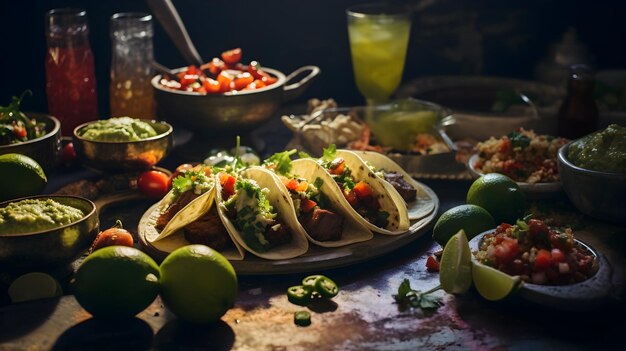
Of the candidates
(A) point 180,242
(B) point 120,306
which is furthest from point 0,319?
(A) point 180,242

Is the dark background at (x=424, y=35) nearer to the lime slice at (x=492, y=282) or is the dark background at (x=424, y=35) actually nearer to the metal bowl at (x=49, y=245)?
the metal bowl at (x=49, y=245)

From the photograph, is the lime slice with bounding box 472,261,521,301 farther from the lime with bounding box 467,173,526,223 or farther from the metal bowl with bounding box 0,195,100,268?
the metal bowl with bounding box 0,195,100,268

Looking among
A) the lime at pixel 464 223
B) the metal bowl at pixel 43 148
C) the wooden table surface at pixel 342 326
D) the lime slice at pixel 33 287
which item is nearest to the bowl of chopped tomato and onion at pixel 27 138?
the metal bowl at pixel 43 148

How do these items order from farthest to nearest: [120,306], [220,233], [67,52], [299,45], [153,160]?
[299,45]
[67,52]
[153,160]
[220,233]
[120,306]

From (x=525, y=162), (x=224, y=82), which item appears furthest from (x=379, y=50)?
(x=525, y=162)

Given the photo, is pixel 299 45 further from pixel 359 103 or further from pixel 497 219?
pixel 497 219

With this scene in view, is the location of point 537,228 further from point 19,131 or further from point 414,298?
point 19,131

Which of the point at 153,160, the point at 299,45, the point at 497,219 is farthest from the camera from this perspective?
the point at 299,45
